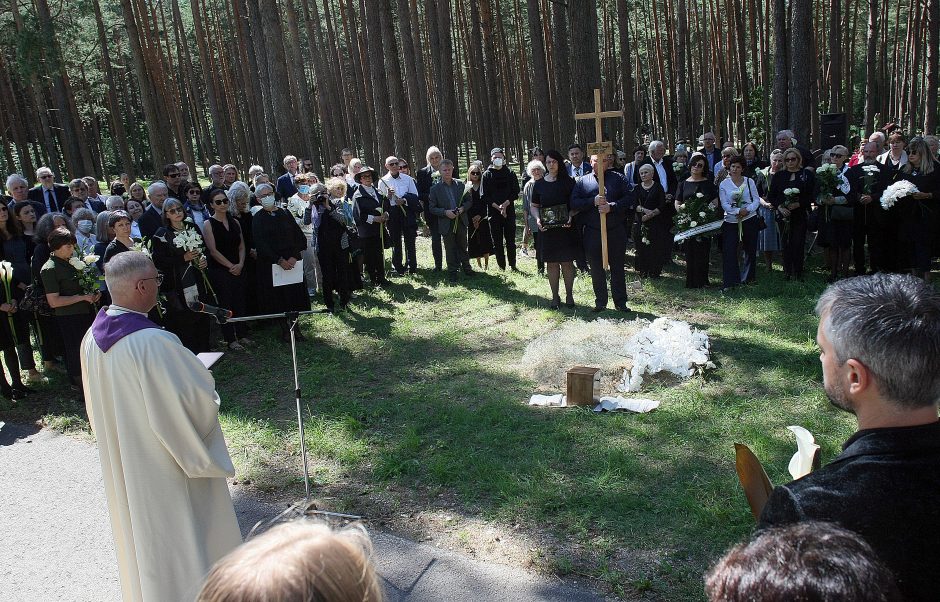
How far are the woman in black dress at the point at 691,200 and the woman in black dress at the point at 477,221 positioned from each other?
350 cm

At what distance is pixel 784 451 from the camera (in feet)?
18.8

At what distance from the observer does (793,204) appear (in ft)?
37.2

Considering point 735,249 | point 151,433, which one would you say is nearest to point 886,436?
point 151,433

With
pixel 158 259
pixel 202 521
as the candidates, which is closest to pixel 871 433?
pixel 202 521

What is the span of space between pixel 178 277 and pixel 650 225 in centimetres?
754

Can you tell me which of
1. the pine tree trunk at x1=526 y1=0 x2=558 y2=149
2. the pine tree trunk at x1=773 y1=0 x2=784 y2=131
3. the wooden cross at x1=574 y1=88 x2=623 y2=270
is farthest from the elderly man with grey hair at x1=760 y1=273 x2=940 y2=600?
the pine tree trunk at x1=526 y1=0 x2=558 y2=149

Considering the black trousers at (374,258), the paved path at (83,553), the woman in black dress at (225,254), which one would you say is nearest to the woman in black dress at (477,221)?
the black trousers at (374,258)

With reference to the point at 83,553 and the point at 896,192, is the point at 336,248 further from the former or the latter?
the point at 896,192

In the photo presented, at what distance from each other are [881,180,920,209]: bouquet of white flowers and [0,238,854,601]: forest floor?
1477 millimetres

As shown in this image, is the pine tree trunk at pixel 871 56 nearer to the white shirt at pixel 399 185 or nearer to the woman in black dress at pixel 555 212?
the white shirt at pixel 399 185

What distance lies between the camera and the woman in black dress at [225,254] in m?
9.95

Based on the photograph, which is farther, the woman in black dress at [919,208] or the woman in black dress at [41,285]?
the woman in black dress at [919,208]

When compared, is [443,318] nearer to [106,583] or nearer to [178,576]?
[106,583]

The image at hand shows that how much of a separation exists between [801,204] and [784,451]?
6.85 metres
